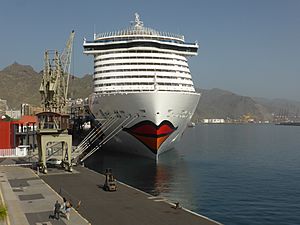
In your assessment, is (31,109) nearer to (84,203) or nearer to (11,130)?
(11,130)

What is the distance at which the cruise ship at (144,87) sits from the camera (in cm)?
5506

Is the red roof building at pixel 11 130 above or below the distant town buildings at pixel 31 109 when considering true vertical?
below

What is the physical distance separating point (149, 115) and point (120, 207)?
28760 millimetres

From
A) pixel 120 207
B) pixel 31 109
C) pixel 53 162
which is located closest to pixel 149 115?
pixel 53 162

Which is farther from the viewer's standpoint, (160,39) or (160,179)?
(160,39)

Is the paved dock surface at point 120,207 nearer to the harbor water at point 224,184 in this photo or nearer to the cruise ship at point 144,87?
the harbor water at point 224,184

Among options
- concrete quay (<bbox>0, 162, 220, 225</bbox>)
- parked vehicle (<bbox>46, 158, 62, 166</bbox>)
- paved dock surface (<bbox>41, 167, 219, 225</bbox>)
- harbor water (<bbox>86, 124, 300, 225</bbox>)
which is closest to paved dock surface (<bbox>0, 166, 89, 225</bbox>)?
concrete quay (<bbox>0, 162, 220, 225</bbox>)

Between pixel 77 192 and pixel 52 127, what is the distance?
16404 millimetres

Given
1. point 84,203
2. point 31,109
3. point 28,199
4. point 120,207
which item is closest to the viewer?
point 120,207

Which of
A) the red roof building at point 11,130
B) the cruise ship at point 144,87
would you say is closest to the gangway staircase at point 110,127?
the cruise ship at point 144,87

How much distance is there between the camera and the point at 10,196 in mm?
29422

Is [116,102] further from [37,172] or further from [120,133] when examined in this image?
[37,172]

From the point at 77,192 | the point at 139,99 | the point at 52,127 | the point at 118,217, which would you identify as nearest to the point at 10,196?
the point at 77,192

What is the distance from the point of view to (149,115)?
5447 centimetres
